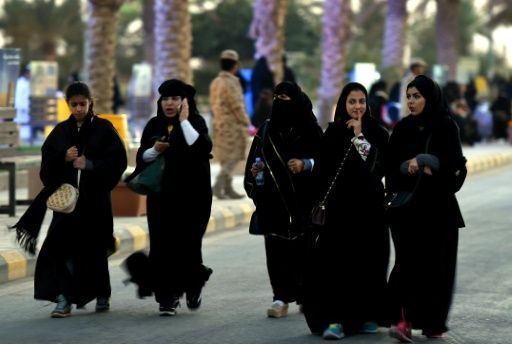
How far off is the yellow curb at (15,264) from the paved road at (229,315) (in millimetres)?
115

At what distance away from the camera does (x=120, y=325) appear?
9.68 metres

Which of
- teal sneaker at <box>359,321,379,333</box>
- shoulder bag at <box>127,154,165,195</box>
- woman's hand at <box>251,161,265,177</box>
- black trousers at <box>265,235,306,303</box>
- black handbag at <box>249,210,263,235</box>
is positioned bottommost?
teal sneaker at <box>359,321,379,333</box>

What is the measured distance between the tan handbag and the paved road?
69 cm

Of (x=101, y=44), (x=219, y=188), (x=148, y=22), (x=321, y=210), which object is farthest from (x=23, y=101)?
(x=321, y=210)

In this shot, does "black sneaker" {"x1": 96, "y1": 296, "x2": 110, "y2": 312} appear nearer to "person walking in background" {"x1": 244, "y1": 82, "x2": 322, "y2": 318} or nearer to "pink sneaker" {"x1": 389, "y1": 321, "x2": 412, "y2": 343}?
"person walking in background" {"x1": 244, "y1": 82, "x2": 322, "y2": 318}

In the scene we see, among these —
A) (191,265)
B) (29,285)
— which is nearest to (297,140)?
(191,265)

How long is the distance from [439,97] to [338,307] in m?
1.32

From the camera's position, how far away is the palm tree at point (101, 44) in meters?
22.5

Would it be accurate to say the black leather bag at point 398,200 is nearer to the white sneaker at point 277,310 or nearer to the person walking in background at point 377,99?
the white sneaker at point 277,310

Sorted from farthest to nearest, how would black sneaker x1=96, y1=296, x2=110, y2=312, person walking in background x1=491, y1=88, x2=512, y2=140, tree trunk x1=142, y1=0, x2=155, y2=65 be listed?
tree trunk x1=142, y1=0, x2=155, y2=65 < person walking in background x1=491, y1=88, x2=512, y2=140 < black sneaker x1=96, y1=296, x2=110, y2=312

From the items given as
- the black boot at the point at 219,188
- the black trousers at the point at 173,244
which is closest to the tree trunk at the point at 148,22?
the black boot at the point at 219,188

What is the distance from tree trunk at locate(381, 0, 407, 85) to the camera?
3912 cm

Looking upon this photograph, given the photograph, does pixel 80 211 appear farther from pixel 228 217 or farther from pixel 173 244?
pixel 228 217

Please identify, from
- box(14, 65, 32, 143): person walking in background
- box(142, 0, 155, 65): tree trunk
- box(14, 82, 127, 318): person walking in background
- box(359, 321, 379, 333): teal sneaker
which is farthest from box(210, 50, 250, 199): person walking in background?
box(142, 0, 155, 65): tree trunk
